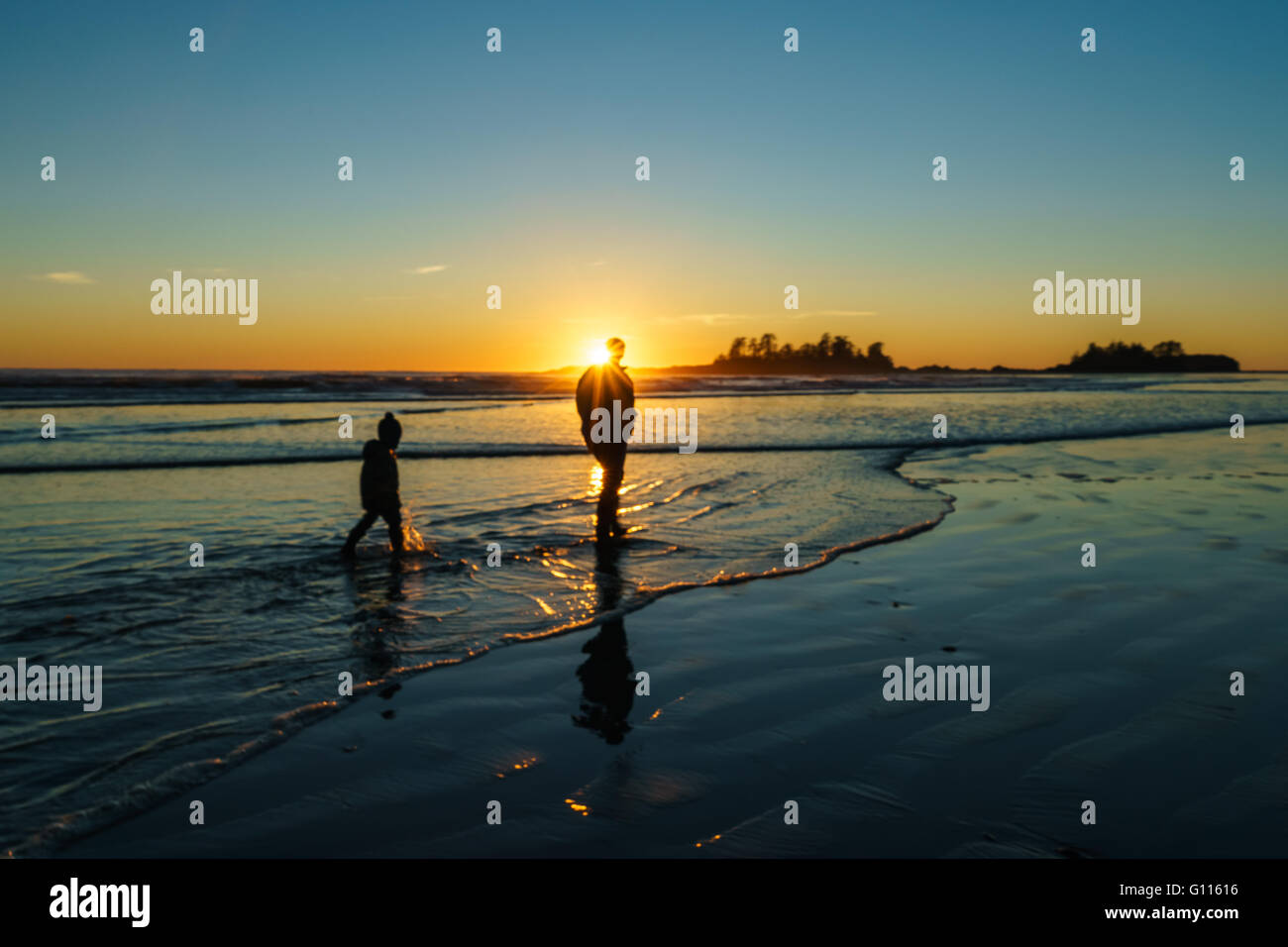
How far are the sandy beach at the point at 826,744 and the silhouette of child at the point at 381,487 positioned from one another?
3448 millimetres

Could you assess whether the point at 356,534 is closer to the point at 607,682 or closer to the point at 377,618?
the point at 377,618

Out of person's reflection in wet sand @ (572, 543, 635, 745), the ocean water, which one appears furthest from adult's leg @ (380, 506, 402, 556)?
person's reflection in wet sand @ (572, 543, 635, 745)

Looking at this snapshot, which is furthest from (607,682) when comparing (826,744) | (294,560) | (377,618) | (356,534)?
(294,560)

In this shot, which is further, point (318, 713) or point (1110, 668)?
point (1110, 668)

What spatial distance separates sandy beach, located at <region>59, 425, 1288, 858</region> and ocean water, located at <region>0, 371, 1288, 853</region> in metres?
0.52

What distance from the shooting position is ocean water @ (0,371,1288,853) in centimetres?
418

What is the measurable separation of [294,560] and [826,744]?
621 cm

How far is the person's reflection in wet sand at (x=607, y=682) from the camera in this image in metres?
4.21

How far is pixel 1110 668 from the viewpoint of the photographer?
4871 mm

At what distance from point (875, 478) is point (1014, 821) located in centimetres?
1148

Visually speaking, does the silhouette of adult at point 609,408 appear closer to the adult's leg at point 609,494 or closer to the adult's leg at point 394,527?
the adult's leg at point 609,494
